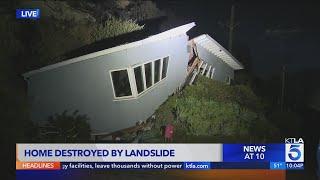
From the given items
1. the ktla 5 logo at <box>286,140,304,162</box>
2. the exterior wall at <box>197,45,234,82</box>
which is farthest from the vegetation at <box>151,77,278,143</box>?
the ktla 5 logo at <box>286,140,304,162</box>

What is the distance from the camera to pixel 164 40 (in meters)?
4.85

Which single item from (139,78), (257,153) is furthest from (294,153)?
(139,78)

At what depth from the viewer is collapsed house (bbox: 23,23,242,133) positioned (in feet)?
15.8

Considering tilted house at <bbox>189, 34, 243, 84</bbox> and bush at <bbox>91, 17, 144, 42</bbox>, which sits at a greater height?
bush at <bbox>91, 17, 144, 42</bbox>

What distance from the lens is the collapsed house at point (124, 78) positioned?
4801 millimetres

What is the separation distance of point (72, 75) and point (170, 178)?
1.32 metres

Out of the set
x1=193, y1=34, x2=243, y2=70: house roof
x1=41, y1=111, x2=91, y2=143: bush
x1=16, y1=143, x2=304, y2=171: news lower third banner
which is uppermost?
x1=193, y1=34, x2=243, y2=70: house roof

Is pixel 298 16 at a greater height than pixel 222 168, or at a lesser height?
greater

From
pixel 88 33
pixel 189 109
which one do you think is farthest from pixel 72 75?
pixel 189 109

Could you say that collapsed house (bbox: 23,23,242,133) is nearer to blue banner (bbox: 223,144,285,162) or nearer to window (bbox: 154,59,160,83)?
window (bbox: 154,59,160,83)

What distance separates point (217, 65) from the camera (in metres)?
4.98

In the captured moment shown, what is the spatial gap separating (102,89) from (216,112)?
1099 mm

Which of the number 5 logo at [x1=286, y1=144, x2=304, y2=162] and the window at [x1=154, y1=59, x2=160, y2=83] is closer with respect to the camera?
the number 5 logo at [x1=286, y1=144, x2=304, y2=162]

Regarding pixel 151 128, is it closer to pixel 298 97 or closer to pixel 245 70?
pixel 245 70
